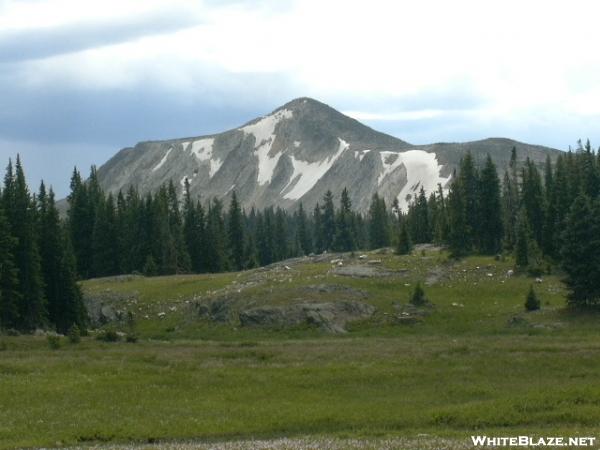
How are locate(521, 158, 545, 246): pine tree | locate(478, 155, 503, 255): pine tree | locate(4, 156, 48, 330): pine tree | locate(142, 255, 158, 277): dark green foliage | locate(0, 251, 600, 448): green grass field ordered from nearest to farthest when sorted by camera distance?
locate(0, 251, 600, 448): green grass field < locate(4, 156, 48, 330): pine tree < locate(521, 158, 545, 246): pine tree < locate(478, 155, 503, 255): pine tree < locate(142, 255, 158, 277): dark green foliage

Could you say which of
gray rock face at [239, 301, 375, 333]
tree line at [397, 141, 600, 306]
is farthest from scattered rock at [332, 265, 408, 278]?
gray rock face at [239, 301, 375, 333]

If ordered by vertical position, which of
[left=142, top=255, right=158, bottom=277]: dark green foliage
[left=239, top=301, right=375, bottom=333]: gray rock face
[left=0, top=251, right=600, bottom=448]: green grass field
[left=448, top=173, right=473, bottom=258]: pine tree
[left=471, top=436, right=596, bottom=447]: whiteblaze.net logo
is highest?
[left=448, top=173, right=473, bottom=258]: pine tree

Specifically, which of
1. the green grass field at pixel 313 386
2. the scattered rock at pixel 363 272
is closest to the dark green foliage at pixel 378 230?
the scattered rock at pixel 363 272

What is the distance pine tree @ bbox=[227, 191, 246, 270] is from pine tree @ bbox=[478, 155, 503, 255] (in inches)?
1743

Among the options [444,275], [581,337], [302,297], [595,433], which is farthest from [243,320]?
[595,433]

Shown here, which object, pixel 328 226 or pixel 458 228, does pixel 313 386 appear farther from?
pixel 328 226

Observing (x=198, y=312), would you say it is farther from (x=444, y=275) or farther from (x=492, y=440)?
(x=492, y=440)

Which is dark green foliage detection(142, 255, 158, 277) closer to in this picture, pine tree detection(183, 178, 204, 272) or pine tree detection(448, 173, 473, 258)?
pine tree detection(183, 178, 204, 272)

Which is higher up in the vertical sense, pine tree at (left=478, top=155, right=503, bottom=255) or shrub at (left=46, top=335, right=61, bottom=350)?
pine tree at (left=478, top=155, right=503, bottom=255)

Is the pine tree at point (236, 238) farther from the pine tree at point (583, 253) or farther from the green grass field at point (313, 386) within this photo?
the pine tree at point (583, 253)

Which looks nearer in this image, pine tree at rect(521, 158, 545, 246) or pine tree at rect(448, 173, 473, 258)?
pine tree at rect(448, 173, 473, 258)

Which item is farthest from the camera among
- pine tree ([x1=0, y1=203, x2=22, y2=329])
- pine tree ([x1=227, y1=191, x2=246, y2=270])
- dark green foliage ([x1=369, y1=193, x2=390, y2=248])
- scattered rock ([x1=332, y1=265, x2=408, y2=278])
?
dark green foliage ([x1=369, y1=193, x2=390, y2=248])

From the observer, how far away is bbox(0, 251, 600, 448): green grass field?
25.8 meters

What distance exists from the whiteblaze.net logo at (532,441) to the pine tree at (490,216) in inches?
3237
